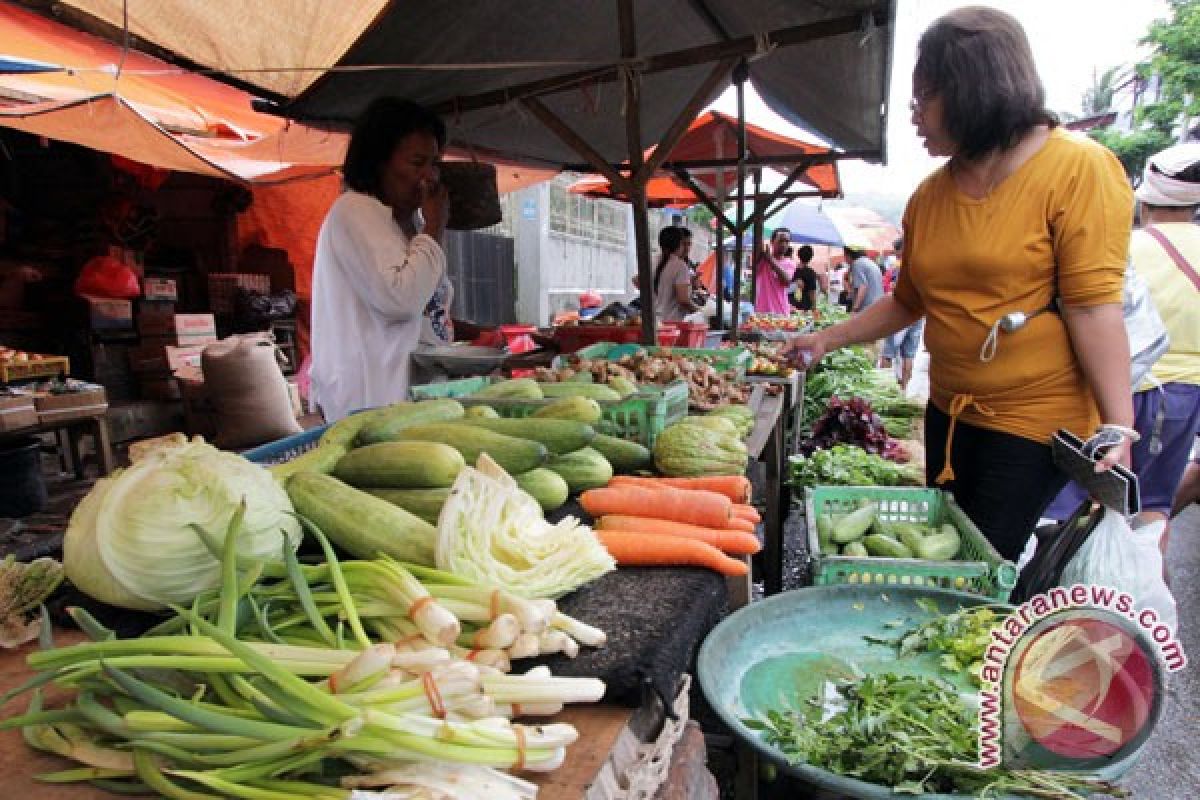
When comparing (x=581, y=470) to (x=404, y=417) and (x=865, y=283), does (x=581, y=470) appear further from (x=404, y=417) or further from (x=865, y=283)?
(x=865, y=283)

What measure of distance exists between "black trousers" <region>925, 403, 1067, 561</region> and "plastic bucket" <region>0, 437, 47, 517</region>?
651 cm

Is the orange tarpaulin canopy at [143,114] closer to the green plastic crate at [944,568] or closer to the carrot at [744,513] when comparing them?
the carrot at [744,513]

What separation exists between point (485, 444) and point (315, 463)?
430mm

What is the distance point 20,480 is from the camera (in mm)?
5457

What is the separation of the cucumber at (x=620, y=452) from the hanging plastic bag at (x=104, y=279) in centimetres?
748

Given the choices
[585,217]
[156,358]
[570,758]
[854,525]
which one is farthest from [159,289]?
[585,217]

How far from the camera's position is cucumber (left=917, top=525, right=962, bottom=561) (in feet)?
7.91

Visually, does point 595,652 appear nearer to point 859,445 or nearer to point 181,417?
point 859,445

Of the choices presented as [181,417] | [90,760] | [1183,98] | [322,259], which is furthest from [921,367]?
[1183,98]

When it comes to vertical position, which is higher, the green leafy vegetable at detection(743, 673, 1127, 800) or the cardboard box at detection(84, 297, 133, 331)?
the cardboard box at detection(84, 297, 133, 331)

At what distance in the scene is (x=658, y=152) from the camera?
4457 millimetres

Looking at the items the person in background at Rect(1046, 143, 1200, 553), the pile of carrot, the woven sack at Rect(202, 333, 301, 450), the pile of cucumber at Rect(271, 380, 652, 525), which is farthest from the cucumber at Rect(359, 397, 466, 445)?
the woven sack at Rect(202, 333, 301, 450)

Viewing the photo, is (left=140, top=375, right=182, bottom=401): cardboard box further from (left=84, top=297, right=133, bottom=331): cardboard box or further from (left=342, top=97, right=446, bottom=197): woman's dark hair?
(left=342, top=97, right=446, bottom=197): woman's dark hair

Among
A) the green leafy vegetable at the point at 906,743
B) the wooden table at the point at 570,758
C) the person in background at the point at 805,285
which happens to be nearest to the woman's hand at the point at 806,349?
the green leafy vegetable at the point at 906,743
